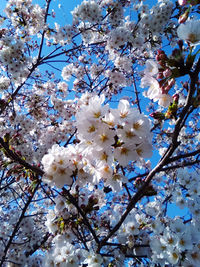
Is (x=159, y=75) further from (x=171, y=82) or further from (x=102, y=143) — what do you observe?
(x=102, y=143)

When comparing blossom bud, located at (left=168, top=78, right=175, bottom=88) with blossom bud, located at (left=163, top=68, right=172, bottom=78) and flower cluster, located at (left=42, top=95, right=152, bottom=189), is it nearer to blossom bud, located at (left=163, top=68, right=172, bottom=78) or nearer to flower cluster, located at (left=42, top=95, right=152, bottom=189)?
blossom bud, located at (left=163, top=68, right=172, bottom=78)

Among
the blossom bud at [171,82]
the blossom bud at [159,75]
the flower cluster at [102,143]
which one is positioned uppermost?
the blossom bud at [159,75]

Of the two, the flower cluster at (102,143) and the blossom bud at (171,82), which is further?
the blossom bud at (171,82)

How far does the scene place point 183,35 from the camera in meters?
1.45

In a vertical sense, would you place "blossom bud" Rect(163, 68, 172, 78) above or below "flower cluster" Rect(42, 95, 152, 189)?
above

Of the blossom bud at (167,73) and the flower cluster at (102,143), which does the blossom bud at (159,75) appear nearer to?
the blossom bud at (167,73)

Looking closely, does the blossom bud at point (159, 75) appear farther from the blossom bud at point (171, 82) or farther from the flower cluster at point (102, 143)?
the flower cluster at point (102, 143)

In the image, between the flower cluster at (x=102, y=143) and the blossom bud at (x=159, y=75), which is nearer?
the flower cluster at (x=102, y=143)

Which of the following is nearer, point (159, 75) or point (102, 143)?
point (102, 143)

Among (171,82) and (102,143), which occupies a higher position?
(171,82)

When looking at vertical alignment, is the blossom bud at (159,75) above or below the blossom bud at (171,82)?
above

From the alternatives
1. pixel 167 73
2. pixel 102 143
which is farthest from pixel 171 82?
pixel 102 143

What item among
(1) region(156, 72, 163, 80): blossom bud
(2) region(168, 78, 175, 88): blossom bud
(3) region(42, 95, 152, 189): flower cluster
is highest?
(1) region(156, 72, 163, 80): blossom bud

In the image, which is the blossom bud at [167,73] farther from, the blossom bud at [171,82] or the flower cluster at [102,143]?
the flower cluster at [102,143]
